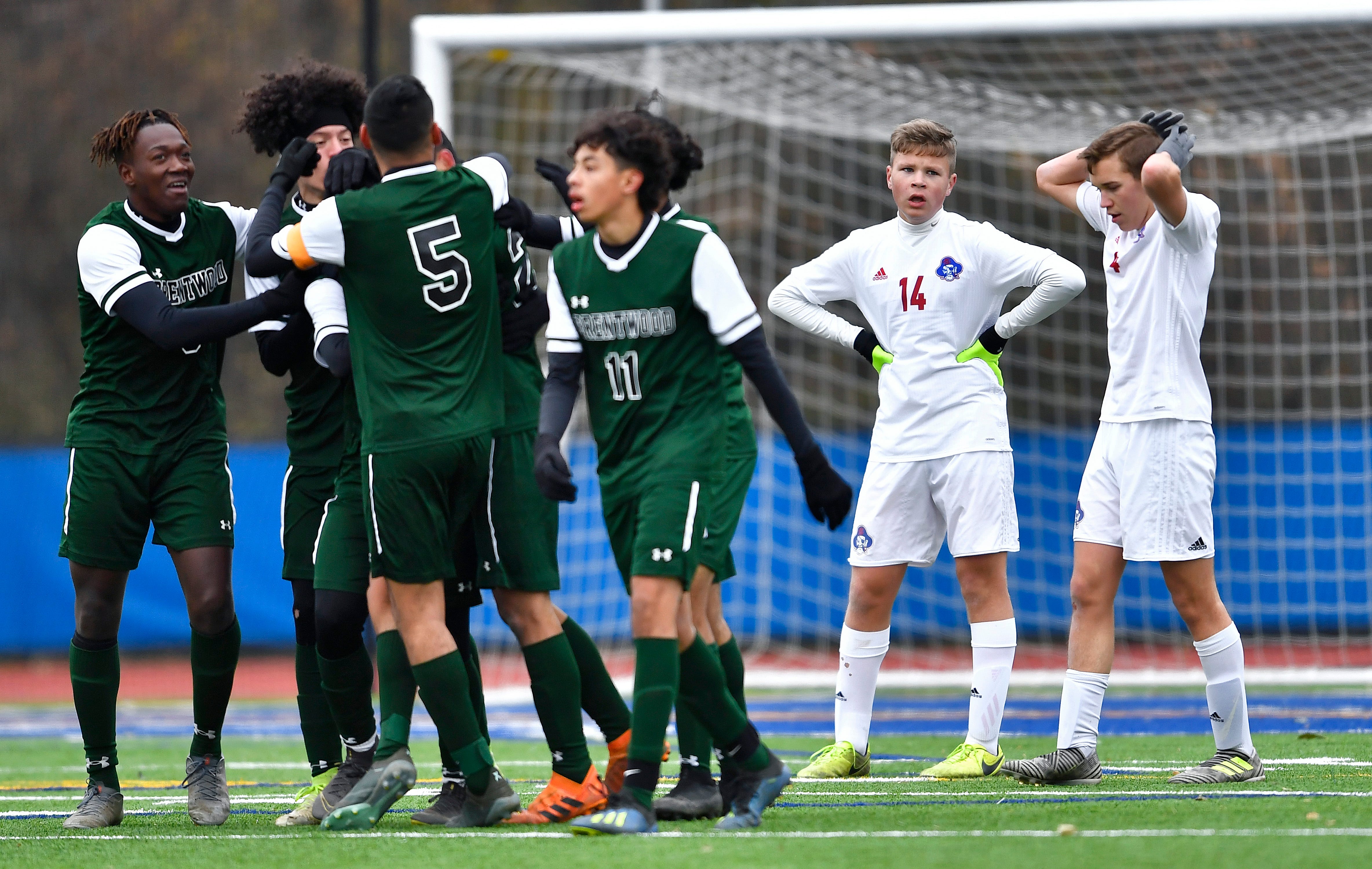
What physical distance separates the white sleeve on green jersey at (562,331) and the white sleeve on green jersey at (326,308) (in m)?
0.70

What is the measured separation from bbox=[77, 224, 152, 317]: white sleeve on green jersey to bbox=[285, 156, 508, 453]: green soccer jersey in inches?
29.0

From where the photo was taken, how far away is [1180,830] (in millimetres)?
4148

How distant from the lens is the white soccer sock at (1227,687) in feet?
17.5

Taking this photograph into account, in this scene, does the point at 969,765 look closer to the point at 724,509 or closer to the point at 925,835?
the point at 925,835

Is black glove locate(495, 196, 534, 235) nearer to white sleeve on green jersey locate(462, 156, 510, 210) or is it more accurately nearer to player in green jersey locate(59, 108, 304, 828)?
white sleeve on green jersey locate(462, 156, 510, 210)

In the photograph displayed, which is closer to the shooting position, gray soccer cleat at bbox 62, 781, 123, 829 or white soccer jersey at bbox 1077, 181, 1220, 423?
gray soccer cleat at bbox 62, 781, 123, 829

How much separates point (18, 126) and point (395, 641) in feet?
47.2

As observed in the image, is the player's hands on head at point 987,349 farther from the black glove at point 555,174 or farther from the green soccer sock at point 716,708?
the green soccer sock at point 716,708

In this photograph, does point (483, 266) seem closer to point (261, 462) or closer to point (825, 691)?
point (825, 691)

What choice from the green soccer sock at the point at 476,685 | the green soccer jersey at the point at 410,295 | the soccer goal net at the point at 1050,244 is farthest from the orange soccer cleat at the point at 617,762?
the soccer goal net at the point at 1050,244

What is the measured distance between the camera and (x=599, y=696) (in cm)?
507

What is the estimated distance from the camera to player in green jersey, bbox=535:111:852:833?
423 cm

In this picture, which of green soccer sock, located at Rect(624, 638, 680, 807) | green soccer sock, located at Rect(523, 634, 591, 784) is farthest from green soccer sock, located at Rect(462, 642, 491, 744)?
green soccer sock, located at Rect(624, 638, 680, 807)

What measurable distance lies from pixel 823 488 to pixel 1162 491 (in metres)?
1.60
